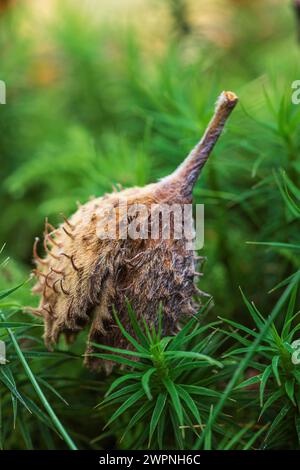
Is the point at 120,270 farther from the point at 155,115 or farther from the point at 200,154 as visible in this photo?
the point at 155,115

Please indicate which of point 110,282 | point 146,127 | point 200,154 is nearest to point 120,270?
point 110,282

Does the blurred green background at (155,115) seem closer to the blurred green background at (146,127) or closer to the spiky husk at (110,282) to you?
the blurred green background at (146,127)

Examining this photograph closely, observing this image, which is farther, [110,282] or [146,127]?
[146,127]

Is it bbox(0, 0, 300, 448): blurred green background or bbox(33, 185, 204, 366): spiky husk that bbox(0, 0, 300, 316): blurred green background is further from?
bbox(33, 185, 204, 366): spiky husk

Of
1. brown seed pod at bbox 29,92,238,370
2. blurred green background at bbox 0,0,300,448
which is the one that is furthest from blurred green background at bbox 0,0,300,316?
brown seed pod at bbox 29,92,238,370
